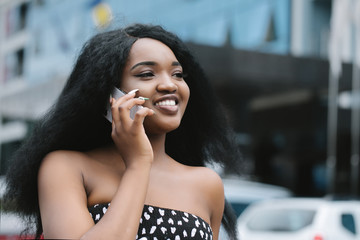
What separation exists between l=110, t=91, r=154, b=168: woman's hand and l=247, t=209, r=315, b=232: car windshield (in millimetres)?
7155

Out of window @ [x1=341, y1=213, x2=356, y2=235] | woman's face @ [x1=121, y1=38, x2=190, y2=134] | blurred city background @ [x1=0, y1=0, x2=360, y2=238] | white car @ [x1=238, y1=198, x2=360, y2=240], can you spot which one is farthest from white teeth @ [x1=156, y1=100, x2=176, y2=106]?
blurred city background @ [x1=0, y1=0, x2=360, y2=238]

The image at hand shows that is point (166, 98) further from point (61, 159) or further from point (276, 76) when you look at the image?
point (276, 76)

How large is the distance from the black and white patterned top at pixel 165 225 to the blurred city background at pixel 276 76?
14797 mm

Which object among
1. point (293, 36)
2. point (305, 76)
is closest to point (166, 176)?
point (305, 76)

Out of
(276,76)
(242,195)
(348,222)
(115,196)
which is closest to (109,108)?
(115,196)

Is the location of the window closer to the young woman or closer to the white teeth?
the young woman

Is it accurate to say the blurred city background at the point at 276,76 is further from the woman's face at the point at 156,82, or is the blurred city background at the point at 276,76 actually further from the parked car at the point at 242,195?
the woman's face at the point at 156,82

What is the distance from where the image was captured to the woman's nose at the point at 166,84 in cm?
197

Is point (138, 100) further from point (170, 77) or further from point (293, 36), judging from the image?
point (293, 36)

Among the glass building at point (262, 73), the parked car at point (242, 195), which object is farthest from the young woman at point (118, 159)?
the glass building at point (262, 73)

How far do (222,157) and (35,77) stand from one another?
3076cm

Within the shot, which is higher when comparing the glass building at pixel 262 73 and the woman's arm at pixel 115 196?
the woman's arm at pixel 115 196

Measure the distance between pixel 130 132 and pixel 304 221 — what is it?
7256 mm

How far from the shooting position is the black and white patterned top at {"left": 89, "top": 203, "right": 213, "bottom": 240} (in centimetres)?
188
